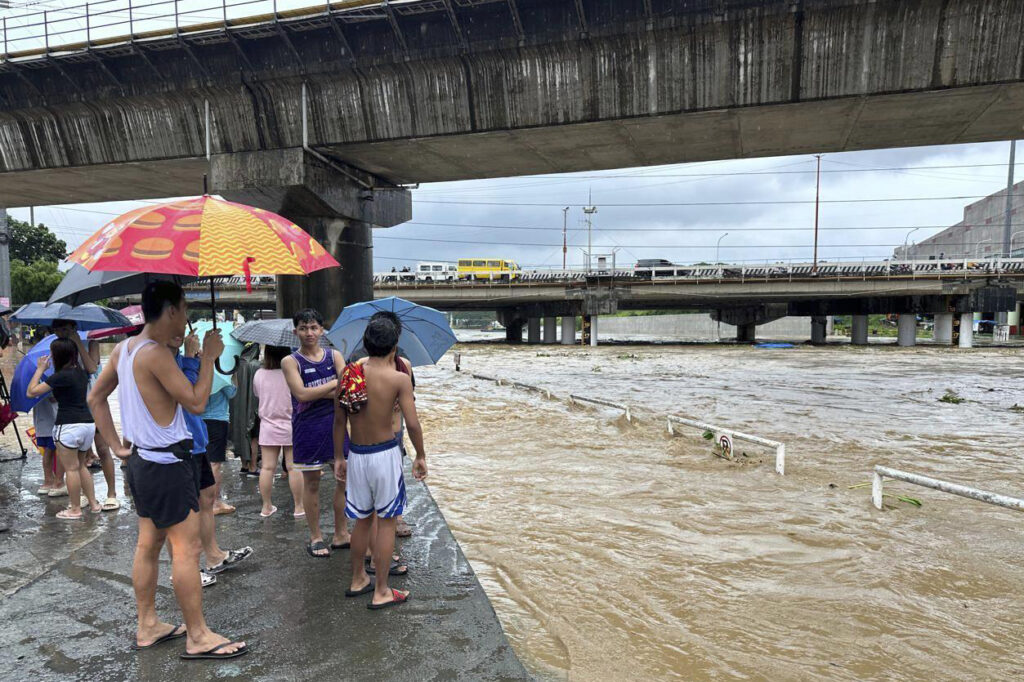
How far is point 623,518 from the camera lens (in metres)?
7.31

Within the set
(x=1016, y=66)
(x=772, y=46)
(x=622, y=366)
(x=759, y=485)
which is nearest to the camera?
(x=759, y=485)

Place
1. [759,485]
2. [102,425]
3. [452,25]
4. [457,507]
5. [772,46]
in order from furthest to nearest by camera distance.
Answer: [452,25], [772,46], [759,485], [457,507], [102,425]

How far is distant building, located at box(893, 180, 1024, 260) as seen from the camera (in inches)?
2852

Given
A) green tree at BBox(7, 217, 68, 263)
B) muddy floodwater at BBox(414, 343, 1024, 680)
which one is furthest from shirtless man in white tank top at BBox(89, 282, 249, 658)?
green tree at BBox(7, 217, 68, 263)

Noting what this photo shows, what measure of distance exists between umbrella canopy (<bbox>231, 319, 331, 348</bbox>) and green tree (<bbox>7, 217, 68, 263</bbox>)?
7128 cm

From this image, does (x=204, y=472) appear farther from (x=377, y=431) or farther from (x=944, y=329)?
(x=944, y=329)

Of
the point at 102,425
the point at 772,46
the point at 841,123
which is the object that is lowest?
the point at 102,425

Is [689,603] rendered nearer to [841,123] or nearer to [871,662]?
[871,662]

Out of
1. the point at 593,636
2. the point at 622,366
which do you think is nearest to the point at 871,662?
the point at 593,636

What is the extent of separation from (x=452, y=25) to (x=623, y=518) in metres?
10.1

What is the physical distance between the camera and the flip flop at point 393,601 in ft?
13.6

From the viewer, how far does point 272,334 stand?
5656 mm

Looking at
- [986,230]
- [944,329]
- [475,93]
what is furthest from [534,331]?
[986,230]

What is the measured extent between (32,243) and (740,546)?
77813mm
